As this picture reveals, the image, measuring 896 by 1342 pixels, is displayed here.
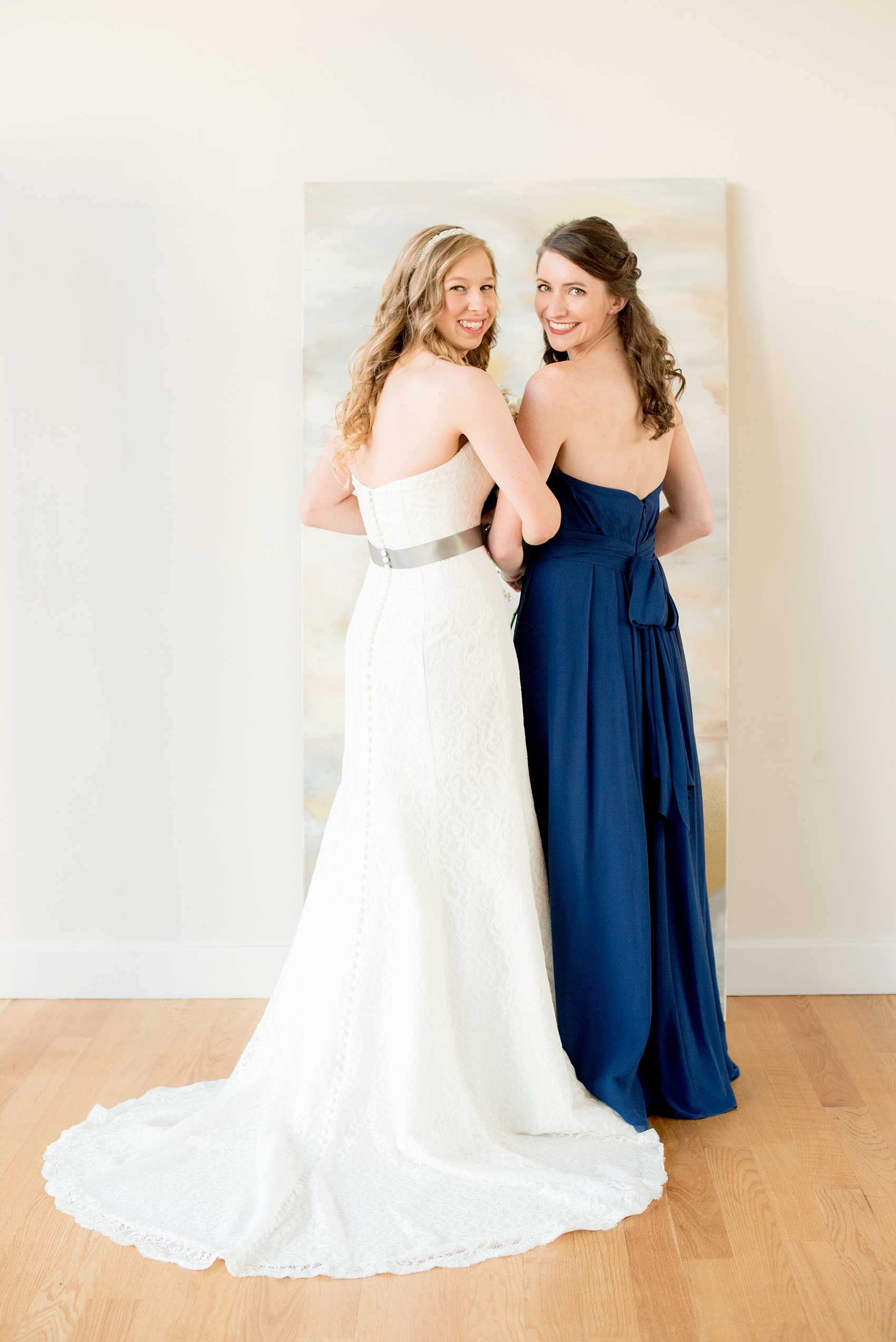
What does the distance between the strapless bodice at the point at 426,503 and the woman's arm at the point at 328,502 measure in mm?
236

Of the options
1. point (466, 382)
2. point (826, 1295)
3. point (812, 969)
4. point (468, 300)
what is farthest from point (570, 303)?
point (812, 969)

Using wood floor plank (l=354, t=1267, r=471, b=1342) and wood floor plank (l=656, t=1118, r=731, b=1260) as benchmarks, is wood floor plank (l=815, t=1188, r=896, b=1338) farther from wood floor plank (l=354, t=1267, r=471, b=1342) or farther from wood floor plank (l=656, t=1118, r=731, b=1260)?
wood floor plank (l=354, t=1267, r=471, b=1342)

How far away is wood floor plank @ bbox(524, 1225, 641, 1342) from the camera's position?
180cm

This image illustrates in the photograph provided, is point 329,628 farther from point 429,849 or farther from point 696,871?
point 696,871

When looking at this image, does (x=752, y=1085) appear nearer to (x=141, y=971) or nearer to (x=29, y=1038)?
(x=141, y=971)

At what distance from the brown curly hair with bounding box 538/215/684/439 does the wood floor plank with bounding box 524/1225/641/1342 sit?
1624 millimetres

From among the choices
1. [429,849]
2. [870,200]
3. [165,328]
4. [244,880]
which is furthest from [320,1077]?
[870,200]

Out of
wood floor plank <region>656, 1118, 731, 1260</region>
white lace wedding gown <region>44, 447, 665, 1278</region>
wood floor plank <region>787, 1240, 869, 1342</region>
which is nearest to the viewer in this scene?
wood floor plank <region>787, 1240, 869, 1342</region>

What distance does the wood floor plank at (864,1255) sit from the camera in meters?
1.82

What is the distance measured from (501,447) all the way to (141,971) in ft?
6.53

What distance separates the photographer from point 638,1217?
6.95ft

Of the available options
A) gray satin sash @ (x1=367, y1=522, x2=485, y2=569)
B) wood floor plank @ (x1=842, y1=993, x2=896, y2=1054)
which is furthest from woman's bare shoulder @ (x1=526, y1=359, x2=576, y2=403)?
wood floor plank @ (x1=842, y1=993, x2=896, y2=1054)

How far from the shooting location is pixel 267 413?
10.7 ft

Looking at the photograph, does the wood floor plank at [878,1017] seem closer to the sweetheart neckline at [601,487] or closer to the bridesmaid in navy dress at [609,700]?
the bridesmaid in navy dress at [609,700]
